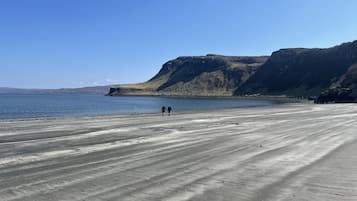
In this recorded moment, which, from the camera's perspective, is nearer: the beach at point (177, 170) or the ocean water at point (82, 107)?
the beach at point (177, 170)

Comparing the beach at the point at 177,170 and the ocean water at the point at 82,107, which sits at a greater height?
the beach at the point at 177,170

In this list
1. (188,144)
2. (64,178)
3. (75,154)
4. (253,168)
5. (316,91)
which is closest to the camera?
(64,178)

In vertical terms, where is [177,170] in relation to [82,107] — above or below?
above

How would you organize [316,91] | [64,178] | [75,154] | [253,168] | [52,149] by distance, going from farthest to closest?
[316,91] < [52,149] < [75,154] < [253,168] < [64,178]

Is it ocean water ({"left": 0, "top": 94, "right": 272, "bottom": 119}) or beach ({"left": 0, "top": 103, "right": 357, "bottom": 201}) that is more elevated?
beach ({"left": 0, "top": 103, "right": 357, "bottom": 201})

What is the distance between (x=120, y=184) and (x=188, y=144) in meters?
8.97

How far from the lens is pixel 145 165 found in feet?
44.5

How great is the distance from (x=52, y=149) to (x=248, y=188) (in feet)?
31.7

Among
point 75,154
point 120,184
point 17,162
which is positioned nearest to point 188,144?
point 75,154

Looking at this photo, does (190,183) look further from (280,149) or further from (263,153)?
(280,149)

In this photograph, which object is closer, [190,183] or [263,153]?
[190,183]

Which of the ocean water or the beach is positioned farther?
the ocean water

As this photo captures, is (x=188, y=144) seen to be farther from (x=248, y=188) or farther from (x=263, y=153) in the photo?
(x=248, y=188)

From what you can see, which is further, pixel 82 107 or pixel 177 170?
pixel 82 107
